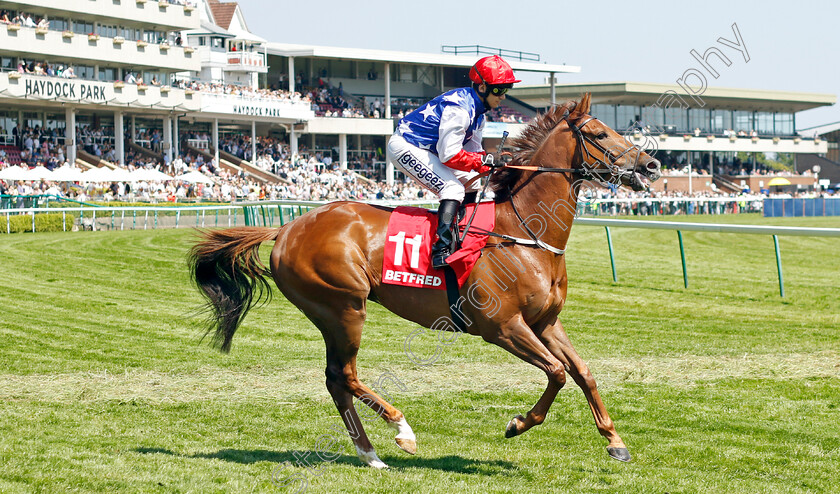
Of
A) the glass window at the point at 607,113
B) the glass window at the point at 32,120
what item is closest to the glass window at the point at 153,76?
the glass window at the point at 32,120

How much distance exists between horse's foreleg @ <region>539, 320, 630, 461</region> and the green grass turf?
0.13 metres

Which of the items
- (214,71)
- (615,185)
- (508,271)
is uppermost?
(214,71)

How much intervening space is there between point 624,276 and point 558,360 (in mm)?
9048

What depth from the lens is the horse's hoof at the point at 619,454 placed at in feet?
14.7

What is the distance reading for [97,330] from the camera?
28.2 ft

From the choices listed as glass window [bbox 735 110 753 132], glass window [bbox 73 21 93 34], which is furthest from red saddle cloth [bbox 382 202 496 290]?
glass window [bbox 735 110 753 132]

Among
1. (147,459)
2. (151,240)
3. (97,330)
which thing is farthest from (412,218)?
(151,240)

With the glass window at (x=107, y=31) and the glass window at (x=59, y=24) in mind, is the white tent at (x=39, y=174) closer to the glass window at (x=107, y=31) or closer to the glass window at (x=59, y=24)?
the glass window at (x=59, y=24)

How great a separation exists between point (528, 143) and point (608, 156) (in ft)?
1.67

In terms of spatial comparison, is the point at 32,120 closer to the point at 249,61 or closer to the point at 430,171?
the point at 249,61

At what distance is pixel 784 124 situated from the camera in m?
62.9

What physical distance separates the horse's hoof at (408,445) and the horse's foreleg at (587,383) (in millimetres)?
881

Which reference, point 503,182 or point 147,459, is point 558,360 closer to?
point 503,182

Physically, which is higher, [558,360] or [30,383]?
[558,360]
